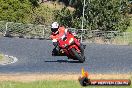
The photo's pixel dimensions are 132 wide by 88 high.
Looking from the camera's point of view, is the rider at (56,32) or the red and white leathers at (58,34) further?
the red and white leathers at (58,34)

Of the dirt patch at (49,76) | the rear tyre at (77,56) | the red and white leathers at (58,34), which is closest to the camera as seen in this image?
the dirt patch at (49,76)

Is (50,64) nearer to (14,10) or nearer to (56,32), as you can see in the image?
(56,32)

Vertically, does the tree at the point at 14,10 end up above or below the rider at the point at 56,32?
below

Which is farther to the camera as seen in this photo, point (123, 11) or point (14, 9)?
point (123, 11)

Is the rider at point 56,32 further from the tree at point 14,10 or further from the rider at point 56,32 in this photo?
the tree at point 14,10

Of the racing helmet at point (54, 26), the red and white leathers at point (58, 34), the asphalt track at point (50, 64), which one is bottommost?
the asphalt track at point (50, 64)

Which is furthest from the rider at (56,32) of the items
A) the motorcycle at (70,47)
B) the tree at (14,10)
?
the tree at (14,10)

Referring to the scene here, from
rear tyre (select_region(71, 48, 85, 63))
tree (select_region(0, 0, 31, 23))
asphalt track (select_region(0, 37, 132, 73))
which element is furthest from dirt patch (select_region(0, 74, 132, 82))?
tree (select_region(0, 0, 31, 23))

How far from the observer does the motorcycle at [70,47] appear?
23.3 meters

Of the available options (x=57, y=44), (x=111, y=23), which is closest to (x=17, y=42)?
(x=111, y=23)

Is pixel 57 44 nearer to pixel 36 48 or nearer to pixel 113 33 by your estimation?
pixel 36 48

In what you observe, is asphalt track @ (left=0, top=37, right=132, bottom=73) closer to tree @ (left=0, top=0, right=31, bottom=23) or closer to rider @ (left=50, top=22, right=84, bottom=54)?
rider @ (left=50, top=22, right=84, bottom=54)

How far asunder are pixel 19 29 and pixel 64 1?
28789 millimetres

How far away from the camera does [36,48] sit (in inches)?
1401
